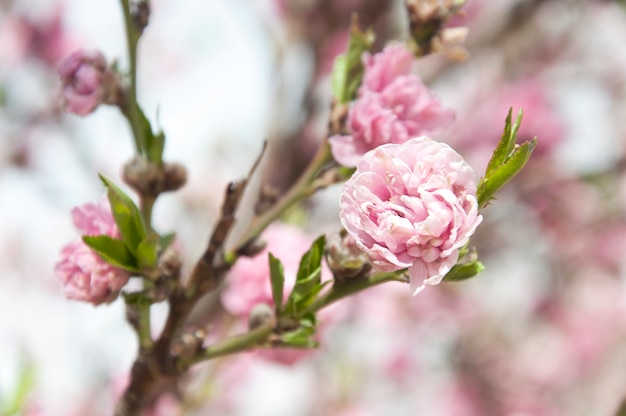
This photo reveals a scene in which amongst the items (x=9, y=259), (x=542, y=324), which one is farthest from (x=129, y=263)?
(x=9, y=259)

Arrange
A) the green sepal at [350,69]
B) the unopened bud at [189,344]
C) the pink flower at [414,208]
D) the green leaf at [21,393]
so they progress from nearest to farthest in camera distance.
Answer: the pink flower at [414,208] → the unopened bud at [189,344] → the green sepal at [350,69] → the green leaf at [21,393]

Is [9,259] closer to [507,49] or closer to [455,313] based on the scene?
[455,313]

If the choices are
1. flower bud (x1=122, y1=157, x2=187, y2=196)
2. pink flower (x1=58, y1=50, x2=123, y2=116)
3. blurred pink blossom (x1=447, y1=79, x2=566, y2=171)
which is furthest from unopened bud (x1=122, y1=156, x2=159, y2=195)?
blurred pink blossom (x1=447, y1=79, x2=566, y2=171)

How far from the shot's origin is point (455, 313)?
4141 millimetres

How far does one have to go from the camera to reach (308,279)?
2.70ft

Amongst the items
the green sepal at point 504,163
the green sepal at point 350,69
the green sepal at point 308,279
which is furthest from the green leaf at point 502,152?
the green sepal at point 350,69

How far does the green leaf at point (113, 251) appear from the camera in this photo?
0.81 metres

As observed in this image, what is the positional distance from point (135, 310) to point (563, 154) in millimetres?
2522

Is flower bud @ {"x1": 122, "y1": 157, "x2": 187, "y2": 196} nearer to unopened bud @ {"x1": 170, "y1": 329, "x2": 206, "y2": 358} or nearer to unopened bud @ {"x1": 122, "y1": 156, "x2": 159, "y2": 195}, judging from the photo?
unopened bud @ {"x1": 122, "y1": 156, "x2": 159, "y2": 195}

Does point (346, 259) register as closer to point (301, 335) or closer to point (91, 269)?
point (301, 335)

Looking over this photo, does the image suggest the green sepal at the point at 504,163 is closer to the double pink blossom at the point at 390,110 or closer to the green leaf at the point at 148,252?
the double pink blossom at the point at 390,110

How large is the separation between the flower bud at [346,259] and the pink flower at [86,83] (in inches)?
15.7

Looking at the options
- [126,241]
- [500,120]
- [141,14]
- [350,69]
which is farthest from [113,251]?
[500,120]

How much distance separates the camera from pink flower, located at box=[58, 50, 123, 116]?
98 cm
